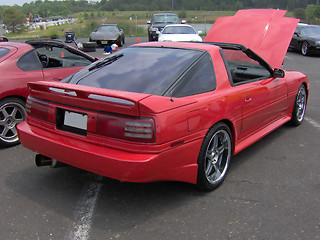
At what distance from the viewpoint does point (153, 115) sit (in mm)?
2592

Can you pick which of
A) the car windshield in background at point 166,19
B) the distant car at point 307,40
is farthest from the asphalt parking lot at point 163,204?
the car windshield in background at point 166,19

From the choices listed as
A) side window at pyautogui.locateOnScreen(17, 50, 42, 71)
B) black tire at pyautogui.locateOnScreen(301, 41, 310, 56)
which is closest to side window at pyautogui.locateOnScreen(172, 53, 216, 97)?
side window at pyautogui.locateOnScreen(17, 50, 42, 71)

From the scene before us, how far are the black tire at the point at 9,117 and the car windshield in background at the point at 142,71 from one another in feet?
4.52

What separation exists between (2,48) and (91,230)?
11.5 feet

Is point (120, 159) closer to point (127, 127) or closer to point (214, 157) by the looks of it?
A: point (127, 127)

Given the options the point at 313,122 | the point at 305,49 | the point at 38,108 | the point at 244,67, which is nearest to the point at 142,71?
the point at 38,108

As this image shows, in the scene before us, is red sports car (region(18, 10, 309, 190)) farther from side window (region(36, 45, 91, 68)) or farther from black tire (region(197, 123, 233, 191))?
side window (region(36, 45, 91, 68))

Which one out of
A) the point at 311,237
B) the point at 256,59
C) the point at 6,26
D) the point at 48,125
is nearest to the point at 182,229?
the point at 311,237

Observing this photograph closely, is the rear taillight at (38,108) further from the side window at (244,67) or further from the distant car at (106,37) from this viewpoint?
the distant car at (106,37)

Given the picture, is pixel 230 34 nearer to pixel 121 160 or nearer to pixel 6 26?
pixel 121 160

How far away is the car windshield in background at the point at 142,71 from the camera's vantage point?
10.2 ft

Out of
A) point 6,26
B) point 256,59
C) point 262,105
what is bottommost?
point 6,26

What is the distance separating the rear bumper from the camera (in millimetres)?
2576

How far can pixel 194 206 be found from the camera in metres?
3.02
